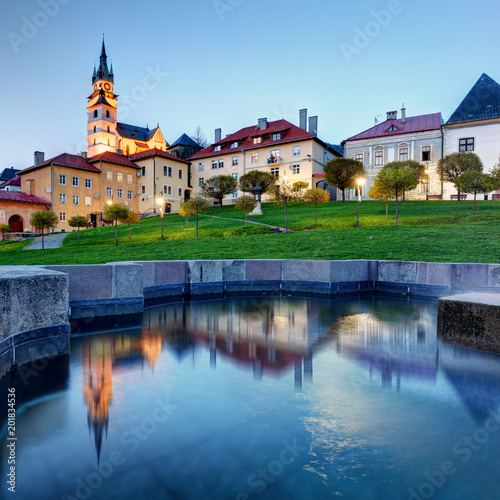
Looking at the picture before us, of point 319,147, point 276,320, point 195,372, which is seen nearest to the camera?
point 195,372

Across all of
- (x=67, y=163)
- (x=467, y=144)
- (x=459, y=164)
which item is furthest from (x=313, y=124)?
(x=67, y=163)

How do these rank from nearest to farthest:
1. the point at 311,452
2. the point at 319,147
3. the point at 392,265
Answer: the point at 311,452 < the point at 392,265 < the point at 319,147

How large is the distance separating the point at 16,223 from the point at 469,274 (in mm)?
49796

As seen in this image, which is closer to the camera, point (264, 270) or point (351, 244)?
point (264, 270)

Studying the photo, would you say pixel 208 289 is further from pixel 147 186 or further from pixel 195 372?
pixel 147 186

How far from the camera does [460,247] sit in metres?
15.4

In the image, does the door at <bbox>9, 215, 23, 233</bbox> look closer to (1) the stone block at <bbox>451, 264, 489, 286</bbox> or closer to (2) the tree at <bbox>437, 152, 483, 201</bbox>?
(1) the stone block at <bbox>451, 264, 489, 286</bbox>

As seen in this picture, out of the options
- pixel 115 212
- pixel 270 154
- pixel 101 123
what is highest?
pixel 101 123

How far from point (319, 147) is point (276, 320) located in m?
48.5

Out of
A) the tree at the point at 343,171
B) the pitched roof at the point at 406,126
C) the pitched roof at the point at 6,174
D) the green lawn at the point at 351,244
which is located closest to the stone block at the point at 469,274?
the green lawn at the point at 351,244

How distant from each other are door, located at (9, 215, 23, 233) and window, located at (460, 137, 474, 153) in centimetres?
5533

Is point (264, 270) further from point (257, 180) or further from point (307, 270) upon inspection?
point (257, 180)

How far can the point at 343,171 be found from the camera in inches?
1734

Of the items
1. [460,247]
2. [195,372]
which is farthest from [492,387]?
[460,247]
